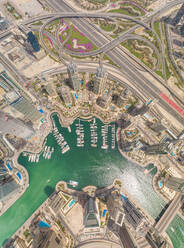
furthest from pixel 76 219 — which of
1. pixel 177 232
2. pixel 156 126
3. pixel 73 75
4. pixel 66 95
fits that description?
pixel 73 75

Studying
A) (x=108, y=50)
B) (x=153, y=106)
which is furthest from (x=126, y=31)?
(x=153, y=106)

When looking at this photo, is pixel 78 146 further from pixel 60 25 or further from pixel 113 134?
pixel 60 25

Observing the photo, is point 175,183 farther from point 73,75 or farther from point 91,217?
point 73,75

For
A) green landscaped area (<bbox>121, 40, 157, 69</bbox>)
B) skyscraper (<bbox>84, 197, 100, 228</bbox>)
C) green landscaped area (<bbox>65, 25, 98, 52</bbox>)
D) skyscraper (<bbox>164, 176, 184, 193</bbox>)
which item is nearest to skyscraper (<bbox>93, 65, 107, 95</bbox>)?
green landscaped area (<bbox>65, 25, 98, 52</bbox>)

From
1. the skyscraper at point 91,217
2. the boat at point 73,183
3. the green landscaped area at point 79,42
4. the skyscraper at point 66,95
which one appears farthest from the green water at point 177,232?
the green landscaped area at point 79,42

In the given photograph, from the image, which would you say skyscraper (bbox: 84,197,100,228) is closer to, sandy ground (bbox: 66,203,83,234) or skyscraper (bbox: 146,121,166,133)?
sandy ground (bbox: 66,203,83,234)

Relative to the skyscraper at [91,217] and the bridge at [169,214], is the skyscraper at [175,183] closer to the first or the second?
the bridge at [169,214]
